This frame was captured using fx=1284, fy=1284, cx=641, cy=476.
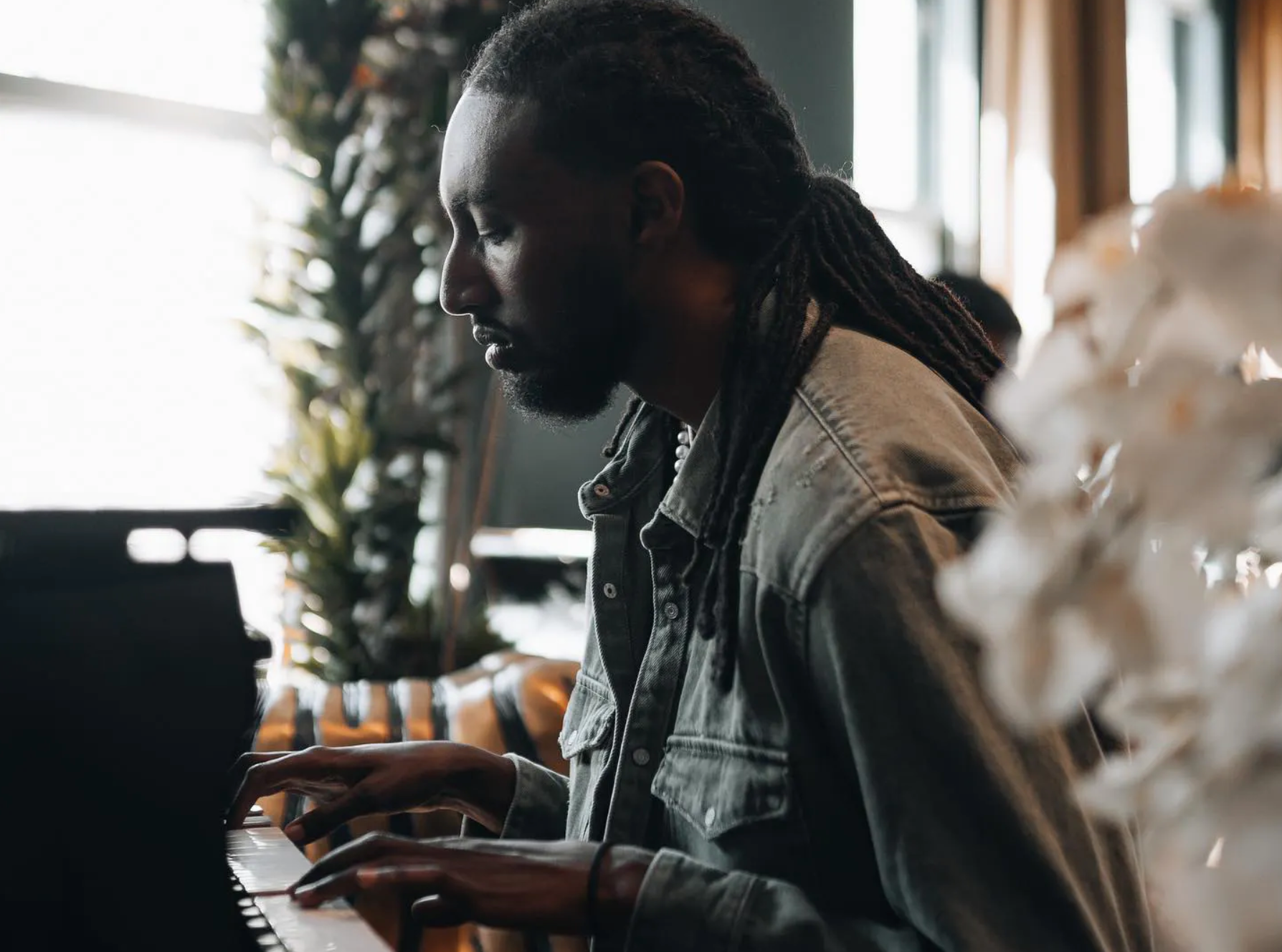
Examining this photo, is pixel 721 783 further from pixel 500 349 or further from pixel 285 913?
pixel 500 349

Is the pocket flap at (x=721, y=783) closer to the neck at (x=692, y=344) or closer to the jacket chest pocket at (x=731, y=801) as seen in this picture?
the jacket chest pocket at (x=731, y=801)

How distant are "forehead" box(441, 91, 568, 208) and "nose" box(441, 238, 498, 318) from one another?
0.15 feet

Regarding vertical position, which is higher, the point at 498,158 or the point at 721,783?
the point at 498,158

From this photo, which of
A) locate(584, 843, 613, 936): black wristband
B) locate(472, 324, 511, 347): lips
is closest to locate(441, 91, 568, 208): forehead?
locate(472, 324, 511, 347): lips

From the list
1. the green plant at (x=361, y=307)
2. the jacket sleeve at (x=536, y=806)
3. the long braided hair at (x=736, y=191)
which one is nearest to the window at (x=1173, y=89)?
the green plant at (x=361, y=307)

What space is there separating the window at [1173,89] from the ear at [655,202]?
4.32m

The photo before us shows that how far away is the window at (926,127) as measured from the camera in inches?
161

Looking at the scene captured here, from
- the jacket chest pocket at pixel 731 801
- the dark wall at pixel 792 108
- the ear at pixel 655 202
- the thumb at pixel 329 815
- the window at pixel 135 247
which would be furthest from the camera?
the dark wall at pixel 792 108

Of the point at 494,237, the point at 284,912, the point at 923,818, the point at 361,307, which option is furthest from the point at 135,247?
the point at 923,818

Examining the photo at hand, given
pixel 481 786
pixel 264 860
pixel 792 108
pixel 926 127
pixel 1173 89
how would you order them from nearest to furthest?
pixel 264 860 → pixel 481 786 → pixel 792 108 → pixel 926 127 → pixel 1173 89

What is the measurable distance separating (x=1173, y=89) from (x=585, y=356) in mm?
4992

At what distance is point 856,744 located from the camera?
2.74 feet

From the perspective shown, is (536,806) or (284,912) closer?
(284,912)

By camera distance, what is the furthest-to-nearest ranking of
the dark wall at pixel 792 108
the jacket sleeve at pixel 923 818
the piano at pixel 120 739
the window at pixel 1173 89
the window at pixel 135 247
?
1. the window at pixel 1173 89
2. the dark wall at pixel 792 108
3. the window at pixel 135 247
4. the jacket sleeve at pixel 923 818
5. the piano at pixel 120 739
